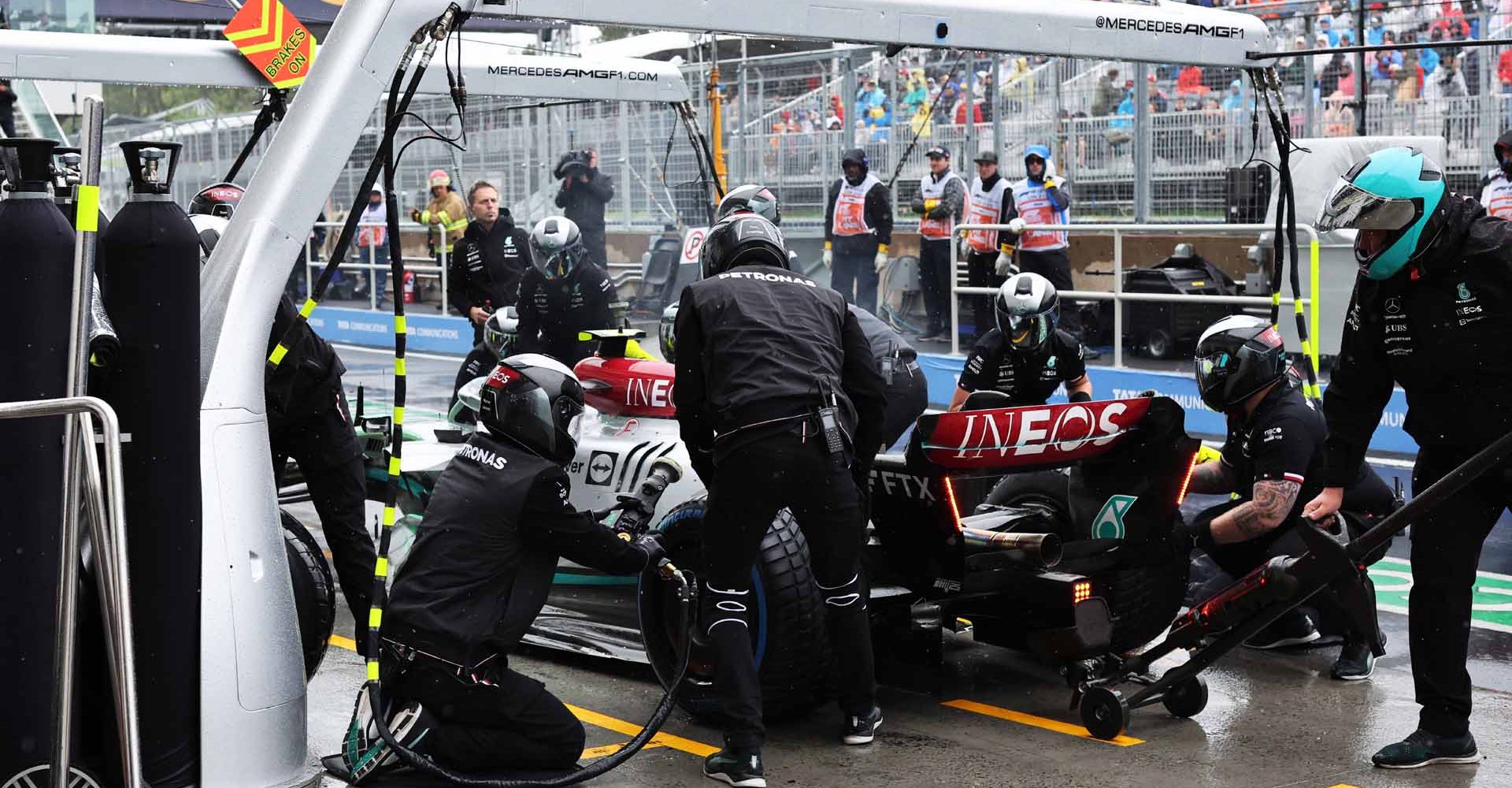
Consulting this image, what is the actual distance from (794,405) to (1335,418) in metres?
1.87

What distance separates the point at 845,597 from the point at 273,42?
5.15 m

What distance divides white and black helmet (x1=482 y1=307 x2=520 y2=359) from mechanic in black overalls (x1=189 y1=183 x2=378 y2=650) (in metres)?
3.49

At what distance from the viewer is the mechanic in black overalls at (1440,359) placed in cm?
527

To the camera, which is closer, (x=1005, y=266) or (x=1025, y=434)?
(x=1025, y=434)

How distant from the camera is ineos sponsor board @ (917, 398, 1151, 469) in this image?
5.77 metres

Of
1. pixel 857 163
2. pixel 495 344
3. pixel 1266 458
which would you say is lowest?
pixel 1266 458

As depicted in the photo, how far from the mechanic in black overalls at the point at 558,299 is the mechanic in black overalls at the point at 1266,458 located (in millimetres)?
4579

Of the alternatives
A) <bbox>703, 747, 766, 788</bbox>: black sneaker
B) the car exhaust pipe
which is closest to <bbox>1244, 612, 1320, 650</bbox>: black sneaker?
the car exhaust pipe

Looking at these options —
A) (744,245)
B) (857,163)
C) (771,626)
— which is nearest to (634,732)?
(771,626)

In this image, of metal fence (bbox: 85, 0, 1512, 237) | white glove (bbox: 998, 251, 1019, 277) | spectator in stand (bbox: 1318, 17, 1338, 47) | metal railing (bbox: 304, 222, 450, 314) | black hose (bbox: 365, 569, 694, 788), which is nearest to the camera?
black hose (bbox: 365, 569, 694, 788)

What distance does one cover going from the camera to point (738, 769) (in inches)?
210

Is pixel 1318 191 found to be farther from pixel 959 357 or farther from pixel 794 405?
pixel 794 405

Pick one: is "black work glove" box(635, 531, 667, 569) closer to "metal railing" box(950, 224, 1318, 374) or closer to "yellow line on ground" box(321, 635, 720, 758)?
"yellow line on ground" box(321, 635, 720, 758)

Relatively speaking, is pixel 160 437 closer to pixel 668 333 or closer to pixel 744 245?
pixel 744 245
